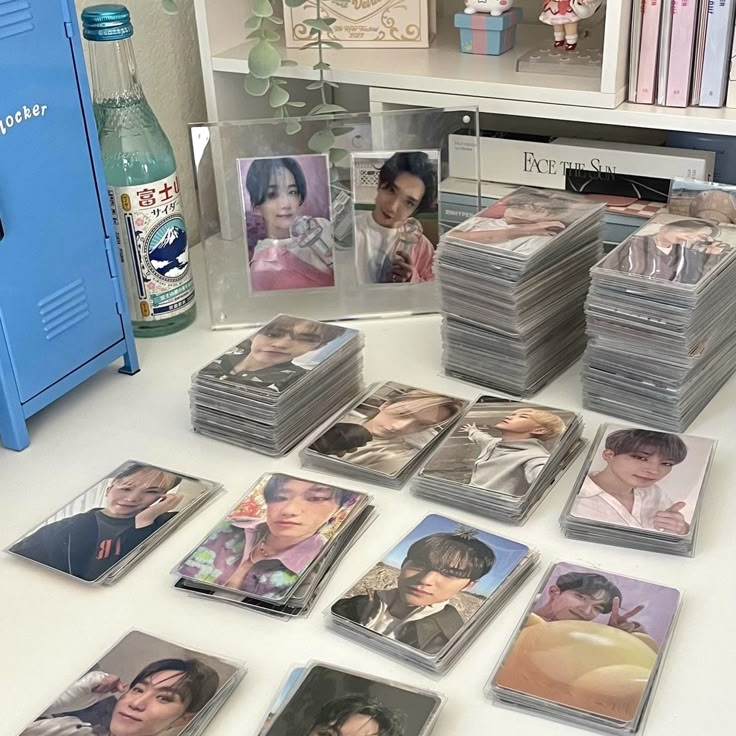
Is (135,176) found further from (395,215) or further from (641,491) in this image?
(641,491)

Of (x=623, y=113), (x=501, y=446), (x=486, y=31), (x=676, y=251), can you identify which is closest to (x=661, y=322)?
(x=676, y=251)

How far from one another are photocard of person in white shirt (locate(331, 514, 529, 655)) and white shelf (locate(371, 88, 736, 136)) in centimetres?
53

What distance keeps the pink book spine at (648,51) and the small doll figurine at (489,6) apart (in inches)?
7.8

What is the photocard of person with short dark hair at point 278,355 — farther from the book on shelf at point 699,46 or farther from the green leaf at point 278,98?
the book on shelf at point 699,46

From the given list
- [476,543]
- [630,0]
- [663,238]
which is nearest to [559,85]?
[630,0]

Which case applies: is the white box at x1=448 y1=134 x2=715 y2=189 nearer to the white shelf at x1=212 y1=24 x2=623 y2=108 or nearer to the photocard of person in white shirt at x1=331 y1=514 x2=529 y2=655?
the white shelf at x1=212 y1=24 x2=623 y2=108

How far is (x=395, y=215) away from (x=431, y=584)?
53 centimetres

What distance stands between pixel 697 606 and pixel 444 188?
60 centimetres

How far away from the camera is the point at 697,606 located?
0.79m

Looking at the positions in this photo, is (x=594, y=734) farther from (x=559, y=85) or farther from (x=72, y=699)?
(x=559, y=85)

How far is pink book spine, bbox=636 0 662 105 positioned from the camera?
112 centimetres

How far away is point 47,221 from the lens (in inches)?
40.2

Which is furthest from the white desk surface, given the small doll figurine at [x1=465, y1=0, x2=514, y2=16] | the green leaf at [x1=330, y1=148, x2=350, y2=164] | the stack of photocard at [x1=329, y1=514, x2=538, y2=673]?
the small doll figurine at [x1=465, y1=0, x2=514, y2=16]

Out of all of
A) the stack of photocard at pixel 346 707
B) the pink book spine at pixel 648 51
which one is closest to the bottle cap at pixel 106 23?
the pink book spine at pixel 648 51
